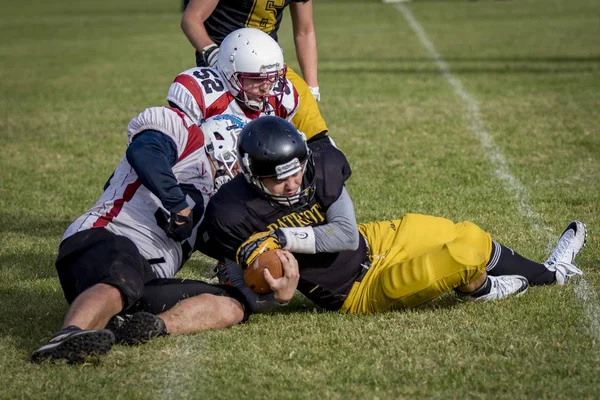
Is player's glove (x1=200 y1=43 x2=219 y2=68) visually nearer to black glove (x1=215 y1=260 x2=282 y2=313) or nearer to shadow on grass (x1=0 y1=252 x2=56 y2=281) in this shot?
black glove (x1=215 y1=260 x2=282 y2=313)

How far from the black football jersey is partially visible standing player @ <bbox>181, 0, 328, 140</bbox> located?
883 mm

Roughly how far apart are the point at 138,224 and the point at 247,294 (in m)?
0.66

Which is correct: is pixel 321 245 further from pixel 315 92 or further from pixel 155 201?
pixel 315 92

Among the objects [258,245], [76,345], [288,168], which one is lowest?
[76,345]

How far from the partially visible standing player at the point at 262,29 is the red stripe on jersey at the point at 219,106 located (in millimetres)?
396

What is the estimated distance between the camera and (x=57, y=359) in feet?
13.5

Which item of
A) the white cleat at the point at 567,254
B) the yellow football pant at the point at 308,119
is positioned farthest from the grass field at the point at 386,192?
the yellow football pant at the point at 308,119

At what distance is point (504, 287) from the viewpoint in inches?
194

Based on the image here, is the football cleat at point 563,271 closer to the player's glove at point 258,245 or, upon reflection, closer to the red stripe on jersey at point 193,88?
the player's glove at point 258,245

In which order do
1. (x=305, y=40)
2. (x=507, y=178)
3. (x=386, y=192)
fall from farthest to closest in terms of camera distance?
(x=507, y=178), (x=386, y=192), (x=305, y=40)

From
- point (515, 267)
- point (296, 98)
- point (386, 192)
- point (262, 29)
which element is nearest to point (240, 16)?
point (262, 29)

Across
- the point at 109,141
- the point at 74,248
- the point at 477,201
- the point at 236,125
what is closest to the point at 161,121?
the point at 236,125

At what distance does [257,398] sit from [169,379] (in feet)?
1.55

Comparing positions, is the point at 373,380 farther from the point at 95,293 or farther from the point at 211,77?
the point at 211,77
